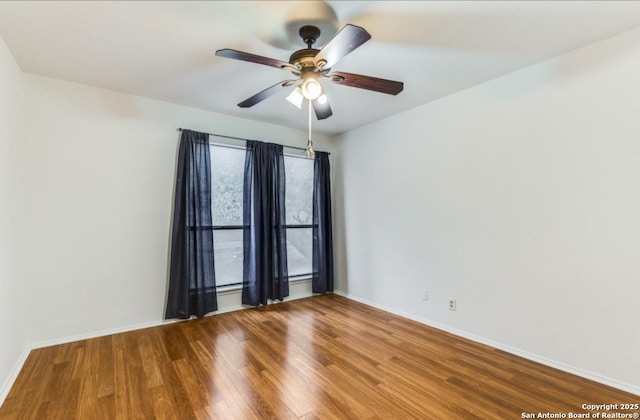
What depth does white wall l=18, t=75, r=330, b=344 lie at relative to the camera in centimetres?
271

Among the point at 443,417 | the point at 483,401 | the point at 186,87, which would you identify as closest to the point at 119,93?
the point at 186,87

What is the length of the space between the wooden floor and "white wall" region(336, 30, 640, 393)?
12.5 inches

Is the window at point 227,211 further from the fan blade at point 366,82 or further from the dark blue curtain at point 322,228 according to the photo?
the fan blade at point 366,82

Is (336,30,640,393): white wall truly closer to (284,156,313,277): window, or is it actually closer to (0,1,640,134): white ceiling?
(0,1,640,134): white ceiling

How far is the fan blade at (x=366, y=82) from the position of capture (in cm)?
205

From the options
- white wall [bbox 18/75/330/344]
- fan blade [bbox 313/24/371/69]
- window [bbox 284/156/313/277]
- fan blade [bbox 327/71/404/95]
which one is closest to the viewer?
fan blade [bbox 313/24/371/69]

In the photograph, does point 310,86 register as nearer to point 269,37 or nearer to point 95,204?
point 269,37

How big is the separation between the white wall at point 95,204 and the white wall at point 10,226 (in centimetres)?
20

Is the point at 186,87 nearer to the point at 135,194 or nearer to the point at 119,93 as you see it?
the point at 119,93

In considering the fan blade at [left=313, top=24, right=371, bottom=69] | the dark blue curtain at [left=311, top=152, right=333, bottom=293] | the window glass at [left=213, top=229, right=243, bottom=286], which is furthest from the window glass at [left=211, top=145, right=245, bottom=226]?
the fan blade at [left=313, top=24, right=371, bottom=69]

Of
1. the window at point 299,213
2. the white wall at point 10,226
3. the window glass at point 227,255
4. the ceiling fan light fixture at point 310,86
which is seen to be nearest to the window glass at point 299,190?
the window at point 299,213

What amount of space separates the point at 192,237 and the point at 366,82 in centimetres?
252

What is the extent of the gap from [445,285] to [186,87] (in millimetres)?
3390

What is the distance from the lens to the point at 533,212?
2502 millimetres
